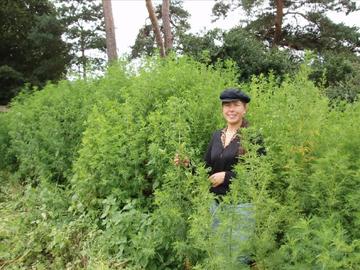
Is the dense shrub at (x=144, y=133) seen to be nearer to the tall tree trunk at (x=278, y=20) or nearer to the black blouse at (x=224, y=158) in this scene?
the black blouse at (x=224, y=158)

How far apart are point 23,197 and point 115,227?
293 centimetres

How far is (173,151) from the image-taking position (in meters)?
4.36

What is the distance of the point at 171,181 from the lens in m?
3.90

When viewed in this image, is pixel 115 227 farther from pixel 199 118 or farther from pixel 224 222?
pixel 224 222

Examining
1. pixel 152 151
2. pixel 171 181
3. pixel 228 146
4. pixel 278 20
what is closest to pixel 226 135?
pixel 228 146

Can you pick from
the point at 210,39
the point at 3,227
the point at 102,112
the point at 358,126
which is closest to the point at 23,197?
the point at 3,227

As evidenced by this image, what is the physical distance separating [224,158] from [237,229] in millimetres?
1012

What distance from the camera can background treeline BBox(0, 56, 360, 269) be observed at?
9.78 feet

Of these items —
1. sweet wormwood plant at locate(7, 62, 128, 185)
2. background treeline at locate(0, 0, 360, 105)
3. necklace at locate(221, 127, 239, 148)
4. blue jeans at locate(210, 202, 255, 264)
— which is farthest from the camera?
background treeline at locate(0, 0, 360, 105)

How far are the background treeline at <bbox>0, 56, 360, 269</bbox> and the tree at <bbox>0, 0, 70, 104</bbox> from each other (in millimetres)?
17488

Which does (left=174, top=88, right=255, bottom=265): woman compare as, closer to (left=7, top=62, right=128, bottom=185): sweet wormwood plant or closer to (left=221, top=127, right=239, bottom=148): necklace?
(left=221, top=127, right=239, bottom=148): necklace

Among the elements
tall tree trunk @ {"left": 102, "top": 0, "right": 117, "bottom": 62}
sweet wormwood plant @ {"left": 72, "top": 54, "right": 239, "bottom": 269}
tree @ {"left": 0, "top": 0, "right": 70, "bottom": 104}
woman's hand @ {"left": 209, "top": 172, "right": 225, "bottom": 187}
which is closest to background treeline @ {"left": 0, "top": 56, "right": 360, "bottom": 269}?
sweet wormwood plant @ {"left": 72, "top": 54, "right": 239, "bottom": 269}

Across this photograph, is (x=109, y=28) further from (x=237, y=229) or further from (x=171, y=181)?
(x=237, y=229)

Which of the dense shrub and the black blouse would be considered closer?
the black blouse
